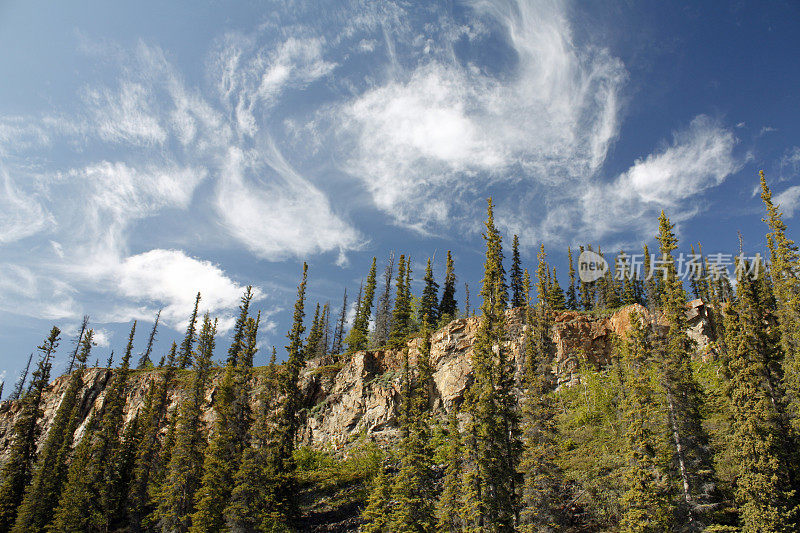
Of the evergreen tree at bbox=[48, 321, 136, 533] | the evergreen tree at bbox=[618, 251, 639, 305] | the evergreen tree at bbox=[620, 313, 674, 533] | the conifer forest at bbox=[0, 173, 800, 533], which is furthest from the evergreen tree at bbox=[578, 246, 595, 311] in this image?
the evergreen tree at bbox=[48, 321, 136, 533]

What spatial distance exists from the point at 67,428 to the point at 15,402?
31.0 meters

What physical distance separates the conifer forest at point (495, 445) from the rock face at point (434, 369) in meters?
0.35

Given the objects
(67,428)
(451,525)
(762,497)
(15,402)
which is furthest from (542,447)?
(15,402)

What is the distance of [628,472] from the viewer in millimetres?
26641

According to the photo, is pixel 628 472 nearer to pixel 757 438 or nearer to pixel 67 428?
pixel 757 438

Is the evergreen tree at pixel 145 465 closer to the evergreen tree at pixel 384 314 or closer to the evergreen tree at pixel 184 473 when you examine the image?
the evergreen tree at pixel 184 473

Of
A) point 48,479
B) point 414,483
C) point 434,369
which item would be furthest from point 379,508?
point 48,479

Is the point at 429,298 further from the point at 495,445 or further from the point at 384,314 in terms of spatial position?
the point at 495,445

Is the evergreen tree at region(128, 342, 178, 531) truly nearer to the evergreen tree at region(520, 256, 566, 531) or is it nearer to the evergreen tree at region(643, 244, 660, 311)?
the evergreen tree at region(520, 256, 566, 531)

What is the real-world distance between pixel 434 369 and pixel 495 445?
1063 inches

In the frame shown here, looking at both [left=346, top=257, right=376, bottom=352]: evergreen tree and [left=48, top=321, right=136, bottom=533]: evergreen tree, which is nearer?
[left=48, top=321, right=136, bottom=533]: evergreen tree

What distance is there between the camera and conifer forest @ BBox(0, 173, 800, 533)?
27.8m

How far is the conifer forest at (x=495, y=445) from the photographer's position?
1096 inches

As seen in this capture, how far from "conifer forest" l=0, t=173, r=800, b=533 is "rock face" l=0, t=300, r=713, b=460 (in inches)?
13.8
